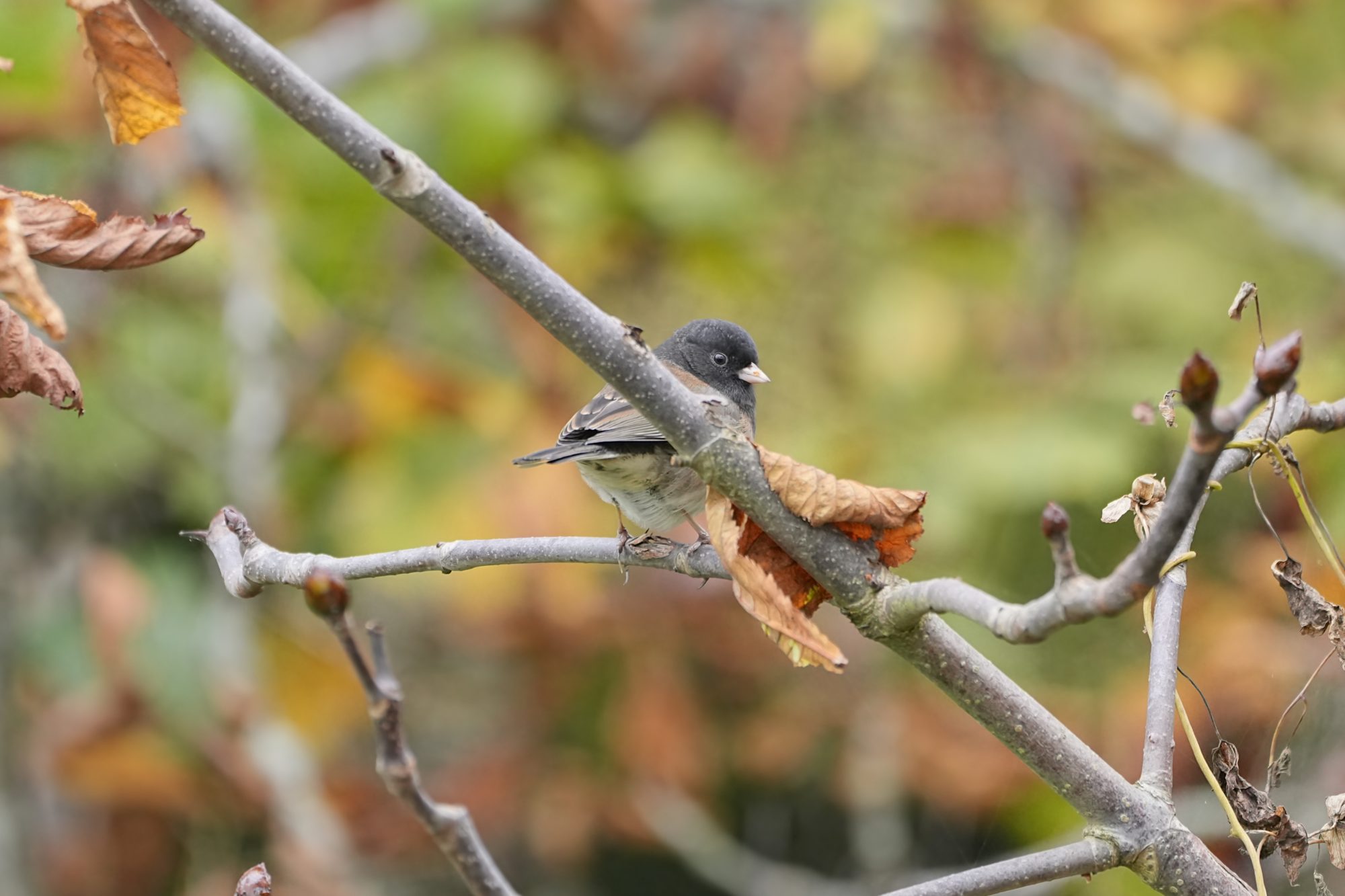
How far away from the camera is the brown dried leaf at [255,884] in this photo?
39.1 inches

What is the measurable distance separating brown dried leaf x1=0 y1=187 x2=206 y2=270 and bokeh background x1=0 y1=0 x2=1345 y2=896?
6.12 ft

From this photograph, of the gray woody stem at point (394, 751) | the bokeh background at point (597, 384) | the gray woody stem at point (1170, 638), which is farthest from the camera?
the bokeh background at point (597, 384)

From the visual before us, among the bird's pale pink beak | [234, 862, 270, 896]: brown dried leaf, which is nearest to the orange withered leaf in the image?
[234, 862, 270, 896]: brown dried leaf

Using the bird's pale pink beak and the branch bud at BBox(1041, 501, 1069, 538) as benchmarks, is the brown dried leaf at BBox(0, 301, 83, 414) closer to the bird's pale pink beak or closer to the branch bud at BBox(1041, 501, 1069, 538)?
the branch bud at BBox(1041, 501, 1069, 538)

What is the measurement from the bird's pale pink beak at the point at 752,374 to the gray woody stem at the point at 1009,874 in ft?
5.59

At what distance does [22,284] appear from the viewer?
0.89 meters

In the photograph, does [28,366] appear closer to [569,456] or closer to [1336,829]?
[569,456]

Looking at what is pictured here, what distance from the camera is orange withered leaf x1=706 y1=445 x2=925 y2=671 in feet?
3.39

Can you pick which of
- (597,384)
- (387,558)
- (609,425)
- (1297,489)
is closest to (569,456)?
(609,425)

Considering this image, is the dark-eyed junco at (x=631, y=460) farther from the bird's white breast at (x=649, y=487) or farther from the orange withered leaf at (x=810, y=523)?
the orange withered leaf at (x=810, y=523)

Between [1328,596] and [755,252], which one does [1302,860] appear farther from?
[755,252]

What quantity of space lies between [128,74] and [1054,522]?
2.91 ft

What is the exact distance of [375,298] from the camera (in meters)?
3.51

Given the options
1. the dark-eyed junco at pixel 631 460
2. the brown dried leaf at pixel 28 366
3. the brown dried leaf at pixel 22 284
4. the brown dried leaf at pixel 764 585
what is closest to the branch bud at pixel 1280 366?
the brown dried leaf at pixel 764 585
